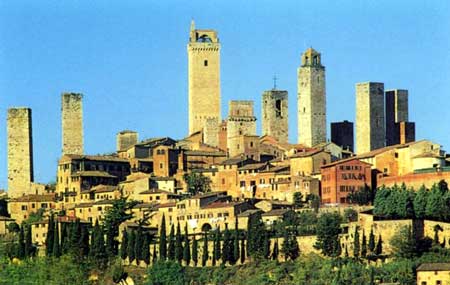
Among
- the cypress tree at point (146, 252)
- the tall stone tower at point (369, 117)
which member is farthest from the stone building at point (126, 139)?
the cypress tree at point (146, 252)

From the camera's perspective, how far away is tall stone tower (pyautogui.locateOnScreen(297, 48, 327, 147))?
76.3 meters

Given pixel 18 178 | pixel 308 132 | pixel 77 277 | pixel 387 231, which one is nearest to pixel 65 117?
pixel 18 178

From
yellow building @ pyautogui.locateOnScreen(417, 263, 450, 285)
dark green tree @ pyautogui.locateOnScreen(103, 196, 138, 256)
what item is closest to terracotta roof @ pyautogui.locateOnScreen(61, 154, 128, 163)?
dark green tree @ pyautogui.locateOnScreen(103, 196, 138, 256)

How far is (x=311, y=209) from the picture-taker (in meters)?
66.6

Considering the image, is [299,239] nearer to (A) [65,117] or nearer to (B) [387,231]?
(B) [387,231]

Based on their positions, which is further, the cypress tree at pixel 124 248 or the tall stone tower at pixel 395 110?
the tall stone tower at pixel 395 110

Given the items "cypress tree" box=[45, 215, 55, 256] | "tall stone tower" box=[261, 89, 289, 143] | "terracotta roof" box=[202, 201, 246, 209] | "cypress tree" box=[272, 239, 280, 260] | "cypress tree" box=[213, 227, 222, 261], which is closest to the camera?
"cypress tree" box=[272, 239, 280, 260]

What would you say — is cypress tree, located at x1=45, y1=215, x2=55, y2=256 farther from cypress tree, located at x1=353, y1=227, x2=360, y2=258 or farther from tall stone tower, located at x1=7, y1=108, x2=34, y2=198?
cypress tree, located at x1=353, y1=227, x2=360, y2=258

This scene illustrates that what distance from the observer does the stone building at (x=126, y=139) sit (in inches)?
3110

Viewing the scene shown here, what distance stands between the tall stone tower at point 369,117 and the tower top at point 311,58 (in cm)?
253

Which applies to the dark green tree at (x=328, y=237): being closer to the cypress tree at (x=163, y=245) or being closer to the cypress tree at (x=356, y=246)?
the cypress tree at (x=356, y=246)

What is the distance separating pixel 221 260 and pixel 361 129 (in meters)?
13.1

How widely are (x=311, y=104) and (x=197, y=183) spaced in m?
6.58

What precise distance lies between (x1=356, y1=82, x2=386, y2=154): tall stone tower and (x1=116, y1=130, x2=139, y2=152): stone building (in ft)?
30.6
